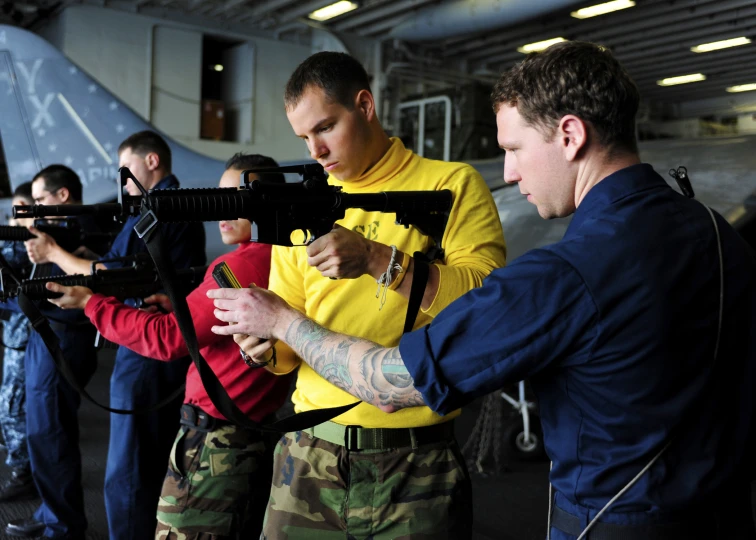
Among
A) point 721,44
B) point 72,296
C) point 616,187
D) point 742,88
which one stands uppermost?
point 721,44

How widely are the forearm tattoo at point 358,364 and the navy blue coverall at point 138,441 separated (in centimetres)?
157

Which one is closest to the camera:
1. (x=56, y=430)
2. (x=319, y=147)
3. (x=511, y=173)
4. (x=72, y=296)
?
(x=511, y=173)

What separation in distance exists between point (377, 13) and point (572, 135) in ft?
37.5

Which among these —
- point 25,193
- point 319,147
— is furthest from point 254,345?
point 25,193

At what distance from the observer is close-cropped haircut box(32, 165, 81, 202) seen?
368 cm

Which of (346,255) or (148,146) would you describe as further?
(148,146)

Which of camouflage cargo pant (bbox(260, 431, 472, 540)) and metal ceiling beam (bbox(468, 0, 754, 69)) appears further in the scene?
metal ceiling beam (bbox(468, 0, 754, 69))

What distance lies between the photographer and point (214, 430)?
2.11 m

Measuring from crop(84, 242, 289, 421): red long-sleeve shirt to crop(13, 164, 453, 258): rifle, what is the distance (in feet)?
1.74

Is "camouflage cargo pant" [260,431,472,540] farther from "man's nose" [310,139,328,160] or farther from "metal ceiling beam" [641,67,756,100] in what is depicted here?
"metal ceiling beam" [641,67,756,100]

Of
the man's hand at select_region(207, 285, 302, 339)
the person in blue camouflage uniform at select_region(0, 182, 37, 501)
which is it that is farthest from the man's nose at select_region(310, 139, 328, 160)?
the person in blue camouflage uniform at select_region(0, 182, 37, 501)

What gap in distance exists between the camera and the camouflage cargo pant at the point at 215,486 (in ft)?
6.61

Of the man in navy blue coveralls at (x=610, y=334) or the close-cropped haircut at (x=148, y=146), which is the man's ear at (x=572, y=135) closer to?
the man in navy blue coveralls at (x=610, y=334)

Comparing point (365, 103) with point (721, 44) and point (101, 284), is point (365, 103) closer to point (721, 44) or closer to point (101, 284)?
point (101, 284)
